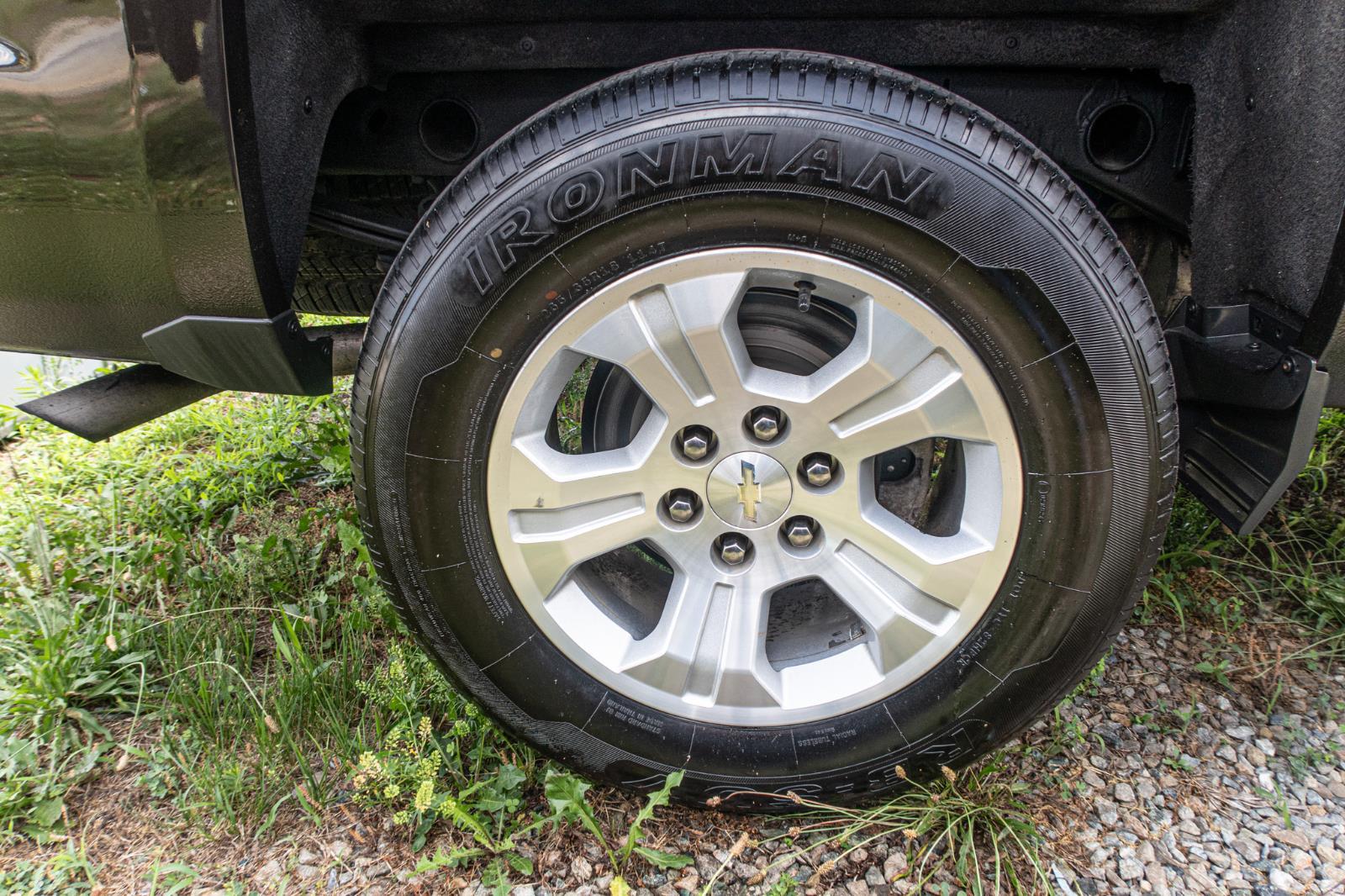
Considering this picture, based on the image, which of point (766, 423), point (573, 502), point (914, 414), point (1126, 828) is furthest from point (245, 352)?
point (1126, 828)

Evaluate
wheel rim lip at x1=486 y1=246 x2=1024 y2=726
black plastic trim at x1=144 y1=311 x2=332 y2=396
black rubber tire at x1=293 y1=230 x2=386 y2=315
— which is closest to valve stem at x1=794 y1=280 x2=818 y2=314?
wheel rim lip at x1=486 y1=246 x2=1024 y2=726

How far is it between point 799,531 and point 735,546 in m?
0.13

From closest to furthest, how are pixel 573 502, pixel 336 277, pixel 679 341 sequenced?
pixel 679 341 < pixel 573 502 < pixel 336 277

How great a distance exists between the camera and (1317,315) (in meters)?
1.45

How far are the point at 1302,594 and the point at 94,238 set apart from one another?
9.71 feet

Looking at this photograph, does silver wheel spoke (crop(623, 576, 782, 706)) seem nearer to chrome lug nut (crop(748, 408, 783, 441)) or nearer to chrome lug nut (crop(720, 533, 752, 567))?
chrome lug nut (crop(720, 533, 752, 567))

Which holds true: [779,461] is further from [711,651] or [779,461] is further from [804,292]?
[711,651]

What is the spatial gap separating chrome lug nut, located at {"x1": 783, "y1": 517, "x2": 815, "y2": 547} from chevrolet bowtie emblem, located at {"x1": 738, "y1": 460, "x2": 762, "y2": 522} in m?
0.07

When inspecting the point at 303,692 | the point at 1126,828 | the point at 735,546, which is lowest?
the point at 1126,828

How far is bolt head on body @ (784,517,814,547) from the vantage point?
1.62 meters

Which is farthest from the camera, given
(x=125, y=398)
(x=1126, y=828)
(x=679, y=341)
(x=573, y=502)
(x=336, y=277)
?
(x=336, y=277)

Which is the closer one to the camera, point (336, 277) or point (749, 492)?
point (749, 492)

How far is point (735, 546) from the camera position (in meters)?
1.64

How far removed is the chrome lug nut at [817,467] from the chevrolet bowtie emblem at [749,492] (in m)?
0.09
